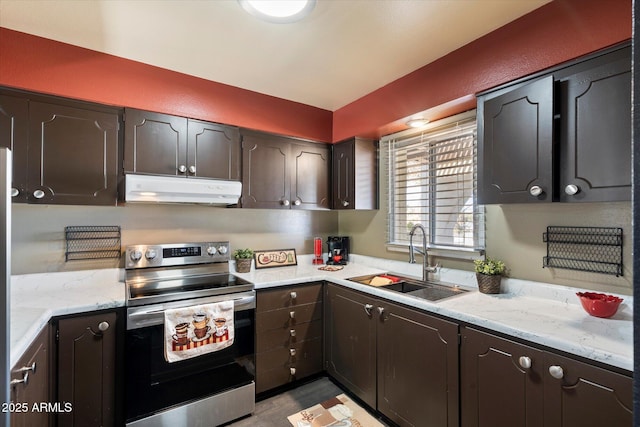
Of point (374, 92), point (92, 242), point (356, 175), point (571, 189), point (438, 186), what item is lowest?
point (92, 242)

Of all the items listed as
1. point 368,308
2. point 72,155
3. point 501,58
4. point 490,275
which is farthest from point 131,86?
point 490,275

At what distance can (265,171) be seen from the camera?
257 centimetres

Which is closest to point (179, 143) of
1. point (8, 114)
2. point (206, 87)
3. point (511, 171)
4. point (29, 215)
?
point (206, 87)

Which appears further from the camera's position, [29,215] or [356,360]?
[356,360]

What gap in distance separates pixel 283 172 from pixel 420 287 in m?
1.45

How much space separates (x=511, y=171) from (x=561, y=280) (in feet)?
2.13

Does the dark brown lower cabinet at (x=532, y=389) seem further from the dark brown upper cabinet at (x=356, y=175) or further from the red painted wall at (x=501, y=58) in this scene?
the dark brown upper cabinet at (x=356, y=175)

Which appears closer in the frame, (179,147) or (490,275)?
(490,275)

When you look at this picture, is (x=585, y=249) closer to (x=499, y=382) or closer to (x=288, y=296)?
(x=499, y=382)

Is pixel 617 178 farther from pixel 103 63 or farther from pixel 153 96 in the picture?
pixel 103 63

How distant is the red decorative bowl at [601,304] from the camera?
135 cm

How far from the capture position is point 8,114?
1703mm

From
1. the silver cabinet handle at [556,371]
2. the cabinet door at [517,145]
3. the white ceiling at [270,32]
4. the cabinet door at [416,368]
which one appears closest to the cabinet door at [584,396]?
the silver cabinet handle at [556,371]

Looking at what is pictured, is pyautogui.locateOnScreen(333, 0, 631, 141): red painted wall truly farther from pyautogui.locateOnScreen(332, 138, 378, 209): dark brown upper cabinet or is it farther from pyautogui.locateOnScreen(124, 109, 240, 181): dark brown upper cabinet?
pyautogui.locateOnScreen(124, 109, 240, 181): dark brown upper cabinet
